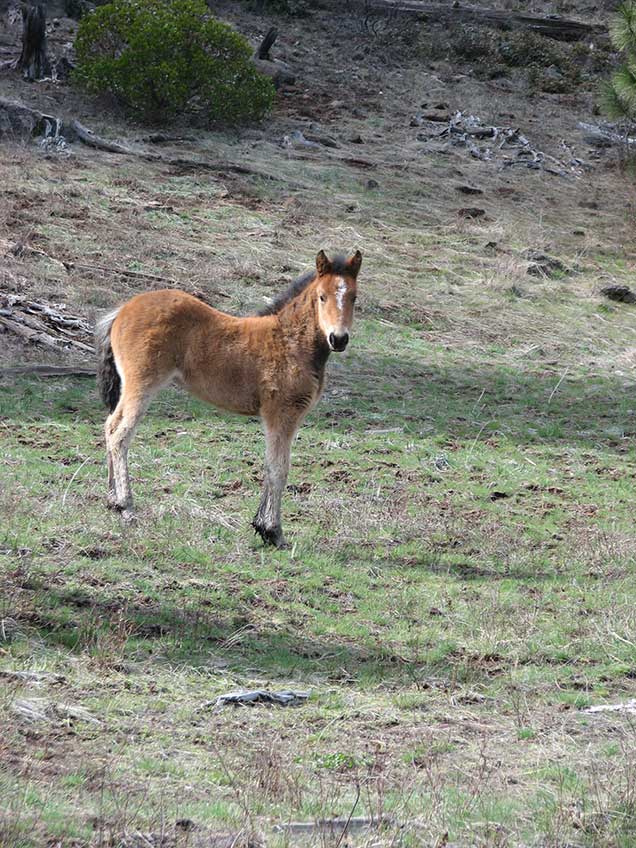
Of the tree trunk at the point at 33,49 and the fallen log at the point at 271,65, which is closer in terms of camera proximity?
the tree trunk at the point at 33,49

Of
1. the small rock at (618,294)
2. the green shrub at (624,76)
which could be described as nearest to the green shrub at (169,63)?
the green shrub at (624,76)

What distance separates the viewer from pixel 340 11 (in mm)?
35031

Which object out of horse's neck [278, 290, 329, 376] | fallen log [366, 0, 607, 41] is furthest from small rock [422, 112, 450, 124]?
horse's neck [278, 290, 329, 376]

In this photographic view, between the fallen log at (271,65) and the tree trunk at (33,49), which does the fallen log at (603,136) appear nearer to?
the fallen log at (271,65)

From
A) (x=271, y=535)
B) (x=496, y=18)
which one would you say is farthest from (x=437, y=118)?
(x=271, y=535)

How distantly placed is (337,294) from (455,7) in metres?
29.8

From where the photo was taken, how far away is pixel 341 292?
859cm

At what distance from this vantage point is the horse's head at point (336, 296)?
27.8 feet

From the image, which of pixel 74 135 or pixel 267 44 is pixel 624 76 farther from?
pixel 74 135

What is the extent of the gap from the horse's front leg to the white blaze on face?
3.80ft

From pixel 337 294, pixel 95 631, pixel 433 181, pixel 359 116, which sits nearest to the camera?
pixel 95 631

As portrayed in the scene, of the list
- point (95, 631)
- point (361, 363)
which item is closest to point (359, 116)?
point (361, 363)

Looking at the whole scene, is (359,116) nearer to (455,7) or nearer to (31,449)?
(455,7)

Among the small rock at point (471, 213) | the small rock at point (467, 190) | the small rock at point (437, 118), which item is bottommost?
the small rock at point (471, 213)
